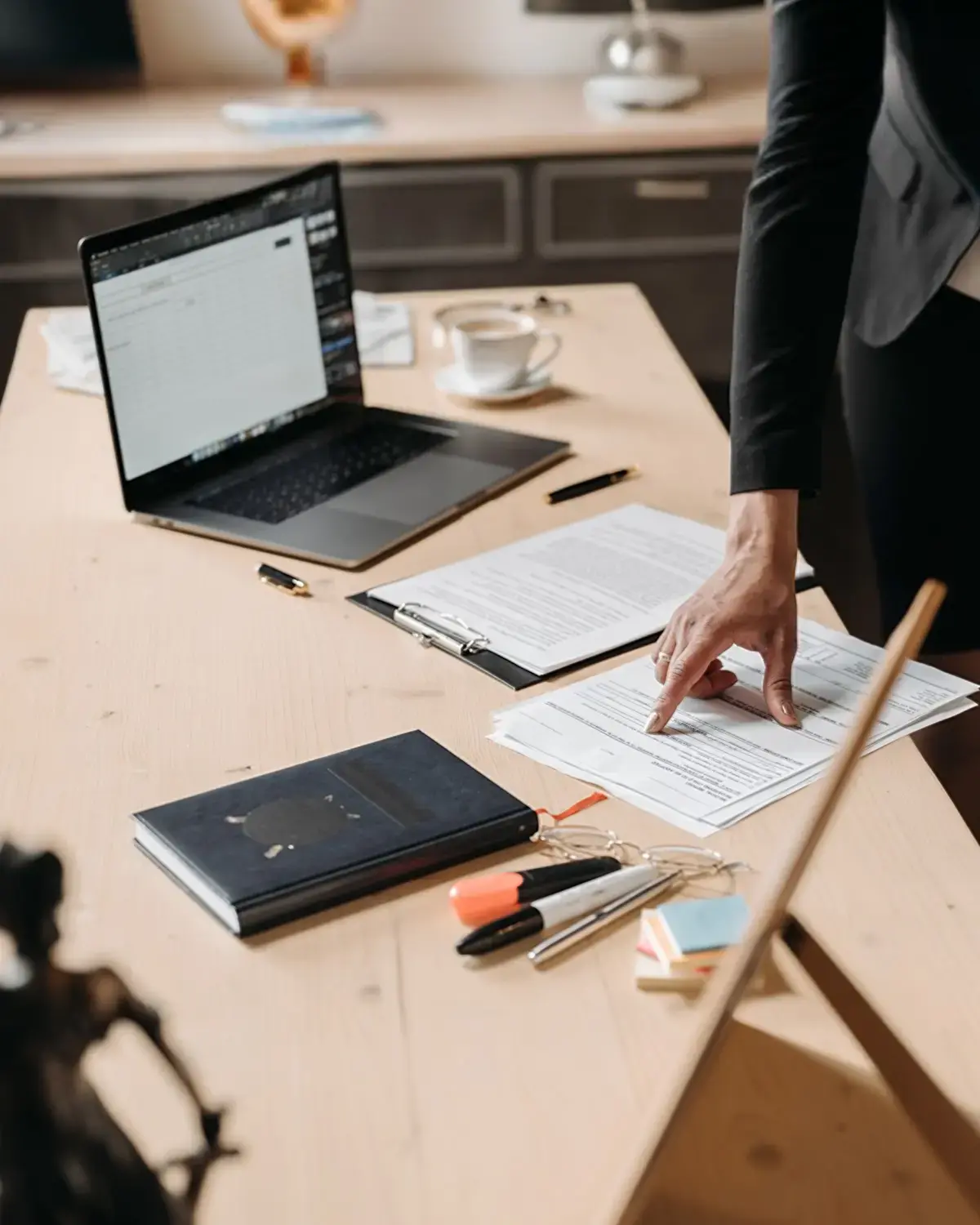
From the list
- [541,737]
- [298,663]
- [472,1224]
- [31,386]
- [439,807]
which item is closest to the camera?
[472,1224]

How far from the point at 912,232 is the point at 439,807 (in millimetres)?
903

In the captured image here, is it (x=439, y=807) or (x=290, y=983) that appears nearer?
(x=290, y=983)

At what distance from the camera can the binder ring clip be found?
3.59ft

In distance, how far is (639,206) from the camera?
2783 mm

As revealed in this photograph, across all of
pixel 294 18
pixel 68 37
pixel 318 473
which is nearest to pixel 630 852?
pixel 318 473

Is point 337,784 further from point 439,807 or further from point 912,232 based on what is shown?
point 912,232

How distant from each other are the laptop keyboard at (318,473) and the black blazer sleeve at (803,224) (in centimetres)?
40

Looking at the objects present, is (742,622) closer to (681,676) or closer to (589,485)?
(681,676)

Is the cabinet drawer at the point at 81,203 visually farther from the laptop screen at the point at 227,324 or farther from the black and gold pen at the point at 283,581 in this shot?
the black and gold pen at the point at 283,581

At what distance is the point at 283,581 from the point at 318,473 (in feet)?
0.83

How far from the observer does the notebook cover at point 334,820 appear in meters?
0.80

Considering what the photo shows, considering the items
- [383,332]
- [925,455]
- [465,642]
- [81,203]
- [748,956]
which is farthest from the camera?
[81,203]

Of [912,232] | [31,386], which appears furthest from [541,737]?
[31,386]

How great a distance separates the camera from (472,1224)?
0.61 meters
